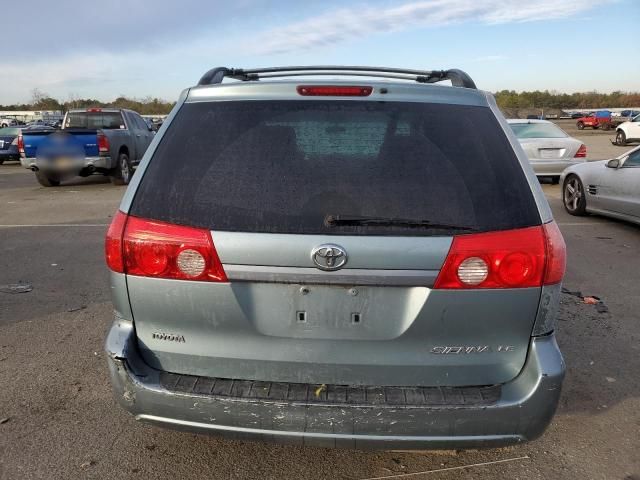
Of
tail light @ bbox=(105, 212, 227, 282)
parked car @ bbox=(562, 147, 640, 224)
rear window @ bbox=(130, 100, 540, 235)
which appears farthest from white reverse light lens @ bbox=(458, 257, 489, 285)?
parked car @ bbox=(562, 147, 640, 224)

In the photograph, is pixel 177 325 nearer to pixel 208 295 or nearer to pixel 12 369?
pixel 208 295

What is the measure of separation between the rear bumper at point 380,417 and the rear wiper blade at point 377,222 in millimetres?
673

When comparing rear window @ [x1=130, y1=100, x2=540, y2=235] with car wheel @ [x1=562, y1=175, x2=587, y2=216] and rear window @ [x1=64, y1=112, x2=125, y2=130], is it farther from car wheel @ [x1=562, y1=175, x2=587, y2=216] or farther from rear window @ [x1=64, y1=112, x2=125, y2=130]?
rear window @ [x1=64, y1=112, x2=125, y2=130]

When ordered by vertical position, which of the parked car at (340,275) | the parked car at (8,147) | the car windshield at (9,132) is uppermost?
the parked car at (340,275)

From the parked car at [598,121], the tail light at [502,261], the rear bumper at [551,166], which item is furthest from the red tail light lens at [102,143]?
the parked car at [598,121]

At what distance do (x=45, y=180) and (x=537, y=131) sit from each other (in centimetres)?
1253

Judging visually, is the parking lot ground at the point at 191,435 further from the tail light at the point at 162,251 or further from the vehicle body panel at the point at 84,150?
the vehicle body panel at the point at 84,150

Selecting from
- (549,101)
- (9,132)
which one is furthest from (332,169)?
(549,101)

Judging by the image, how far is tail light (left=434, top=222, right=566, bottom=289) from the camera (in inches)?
83.5

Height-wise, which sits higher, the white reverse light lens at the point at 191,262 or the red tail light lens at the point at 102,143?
the white reverse light lens at the point at 191,262

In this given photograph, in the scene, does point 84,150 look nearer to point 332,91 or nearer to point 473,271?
point 332,91

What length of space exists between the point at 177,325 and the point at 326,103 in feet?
3.75

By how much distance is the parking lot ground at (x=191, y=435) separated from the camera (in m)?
2.68

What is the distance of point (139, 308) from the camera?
2.29 metres
